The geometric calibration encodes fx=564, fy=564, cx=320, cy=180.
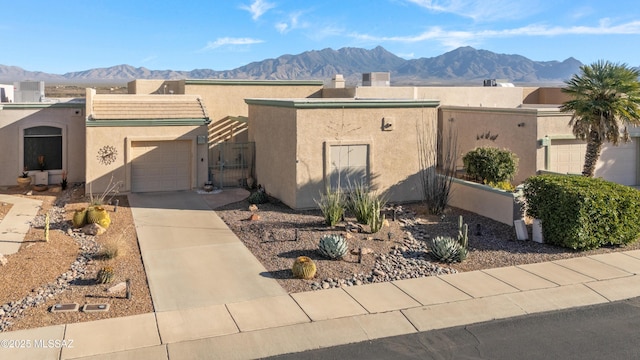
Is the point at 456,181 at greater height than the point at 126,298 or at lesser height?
greater

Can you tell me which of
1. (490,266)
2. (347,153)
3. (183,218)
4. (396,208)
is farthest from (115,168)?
(490,266)

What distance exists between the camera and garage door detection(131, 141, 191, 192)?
81.0 ft

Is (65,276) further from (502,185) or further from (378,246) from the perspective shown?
(502,185)

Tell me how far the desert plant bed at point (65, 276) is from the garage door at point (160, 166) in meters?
5.92

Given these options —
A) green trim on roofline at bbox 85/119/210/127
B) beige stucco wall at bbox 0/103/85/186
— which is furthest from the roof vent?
beige stucco wall at bbox 0/103/85/186

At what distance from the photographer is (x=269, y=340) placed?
996cm

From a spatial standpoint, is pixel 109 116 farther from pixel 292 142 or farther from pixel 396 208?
pixel 396 208

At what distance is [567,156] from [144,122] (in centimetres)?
1821

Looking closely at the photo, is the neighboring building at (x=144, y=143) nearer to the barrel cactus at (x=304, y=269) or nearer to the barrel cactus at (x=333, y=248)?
the barrel cactus at (x=333, y=248)

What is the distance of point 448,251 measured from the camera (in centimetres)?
1457

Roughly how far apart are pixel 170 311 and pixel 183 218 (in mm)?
8827

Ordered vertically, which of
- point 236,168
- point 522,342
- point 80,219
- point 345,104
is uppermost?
point 345,104

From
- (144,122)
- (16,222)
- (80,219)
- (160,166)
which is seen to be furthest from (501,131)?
(16,222)

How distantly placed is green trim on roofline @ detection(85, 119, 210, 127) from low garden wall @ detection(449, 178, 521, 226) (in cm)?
1159
